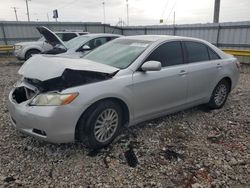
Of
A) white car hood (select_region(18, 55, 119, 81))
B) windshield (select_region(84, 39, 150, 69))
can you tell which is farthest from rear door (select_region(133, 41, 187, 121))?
white car hood (select_region(18, 55, 119, 81))

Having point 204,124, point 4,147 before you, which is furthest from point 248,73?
point 4,147

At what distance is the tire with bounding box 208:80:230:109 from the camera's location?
15.7ft

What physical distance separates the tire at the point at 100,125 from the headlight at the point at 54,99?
0.32 meters

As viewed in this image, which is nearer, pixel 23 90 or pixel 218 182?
pixel 218 182

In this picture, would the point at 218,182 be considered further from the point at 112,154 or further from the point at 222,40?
the point at 222,40

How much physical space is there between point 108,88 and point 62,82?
1.99ft

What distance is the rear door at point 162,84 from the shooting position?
11.4 ft

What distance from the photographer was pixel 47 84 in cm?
305

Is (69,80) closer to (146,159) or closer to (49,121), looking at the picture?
(49,121)

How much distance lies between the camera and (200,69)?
4285 mm

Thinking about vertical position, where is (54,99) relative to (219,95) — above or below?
above

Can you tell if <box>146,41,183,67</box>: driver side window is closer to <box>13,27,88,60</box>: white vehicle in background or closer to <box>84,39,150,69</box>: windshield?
<box>84,39,150,69</box>: windshield

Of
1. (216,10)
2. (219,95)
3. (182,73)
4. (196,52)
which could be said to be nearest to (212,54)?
(196,52)

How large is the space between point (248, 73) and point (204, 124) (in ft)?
19.9
